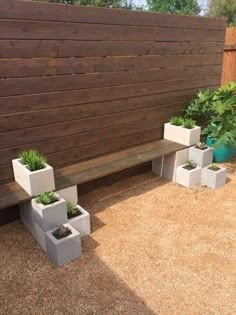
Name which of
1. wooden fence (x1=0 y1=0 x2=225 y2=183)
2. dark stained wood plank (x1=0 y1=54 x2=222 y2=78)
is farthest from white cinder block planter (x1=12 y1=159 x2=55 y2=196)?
dark stained wood plank (x1=0 y1=54 x2=222 y2=78)

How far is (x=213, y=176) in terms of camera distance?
338 centimetres

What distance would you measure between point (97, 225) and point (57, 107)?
1197 mm

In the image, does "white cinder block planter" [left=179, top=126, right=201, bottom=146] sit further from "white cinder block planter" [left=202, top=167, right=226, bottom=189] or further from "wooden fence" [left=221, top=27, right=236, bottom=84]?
"wooden fence" [left=221, top=27, right=236, bottom=84]

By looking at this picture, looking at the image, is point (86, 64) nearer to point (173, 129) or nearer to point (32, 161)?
point (32, 161)

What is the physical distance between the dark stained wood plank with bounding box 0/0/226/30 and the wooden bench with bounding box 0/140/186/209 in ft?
4.60

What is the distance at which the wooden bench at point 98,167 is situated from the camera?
246 centimetres

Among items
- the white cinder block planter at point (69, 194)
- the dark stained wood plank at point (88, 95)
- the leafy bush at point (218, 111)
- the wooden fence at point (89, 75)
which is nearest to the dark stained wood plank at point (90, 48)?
the wooden fence at point (89, 75)

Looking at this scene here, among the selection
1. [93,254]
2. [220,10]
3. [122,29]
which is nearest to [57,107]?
[122,29]

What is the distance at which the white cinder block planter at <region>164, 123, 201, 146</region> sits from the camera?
3.58 metres

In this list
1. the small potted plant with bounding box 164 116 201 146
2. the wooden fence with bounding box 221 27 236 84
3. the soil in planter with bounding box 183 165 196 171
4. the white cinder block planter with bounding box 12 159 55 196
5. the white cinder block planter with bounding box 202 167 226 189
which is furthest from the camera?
the wooden fence with bounding box 221 27 236 84

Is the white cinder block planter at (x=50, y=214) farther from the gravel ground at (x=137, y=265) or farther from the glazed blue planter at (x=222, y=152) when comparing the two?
the glazed blue planter at (x=222, y=152)

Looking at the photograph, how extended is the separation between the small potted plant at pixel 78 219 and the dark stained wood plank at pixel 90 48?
1.37 meters

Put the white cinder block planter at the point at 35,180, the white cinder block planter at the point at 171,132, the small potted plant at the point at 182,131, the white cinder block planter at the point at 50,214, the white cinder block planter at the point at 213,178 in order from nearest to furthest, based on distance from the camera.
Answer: the white cinder block planter at the point at 50,214, the white cinder block planter at the point at 35,180, the white cinder block planter at the point at 213,178, the small potted plant at the point at 182,131, the white cinder block planter at the point at 171,132

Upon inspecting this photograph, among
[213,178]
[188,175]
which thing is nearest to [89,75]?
[188,175]
